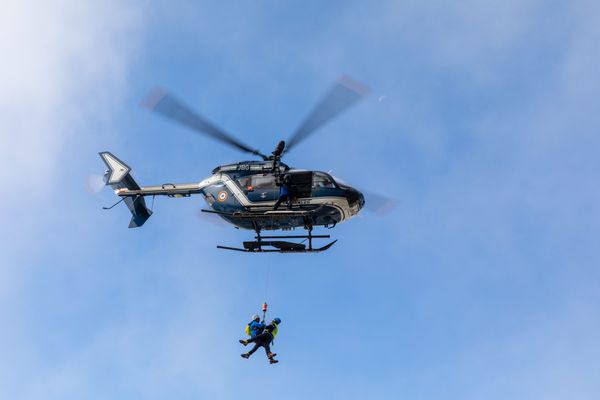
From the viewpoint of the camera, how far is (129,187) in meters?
29.0

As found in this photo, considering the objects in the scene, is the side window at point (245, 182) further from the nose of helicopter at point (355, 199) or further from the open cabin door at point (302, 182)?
the nose of helicopter at point (355, 199)

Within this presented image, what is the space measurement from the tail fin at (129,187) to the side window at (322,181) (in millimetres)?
8795

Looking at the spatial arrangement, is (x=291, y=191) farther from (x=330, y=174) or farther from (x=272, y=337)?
(x=272, y=337)

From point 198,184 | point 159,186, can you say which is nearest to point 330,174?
point 198,184

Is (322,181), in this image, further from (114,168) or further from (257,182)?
(114,168)

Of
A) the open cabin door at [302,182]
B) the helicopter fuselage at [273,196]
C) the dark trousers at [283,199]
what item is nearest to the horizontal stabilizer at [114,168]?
the helicopter fuselage at [273,196]

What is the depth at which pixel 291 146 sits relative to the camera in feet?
76.9

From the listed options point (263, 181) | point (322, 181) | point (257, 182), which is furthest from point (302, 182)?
point (257, 182)

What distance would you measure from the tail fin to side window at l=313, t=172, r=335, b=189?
8795mm

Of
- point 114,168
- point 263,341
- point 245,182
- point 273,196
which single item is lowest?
point 263,341

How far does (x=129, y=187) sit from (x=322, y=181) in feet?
31.1

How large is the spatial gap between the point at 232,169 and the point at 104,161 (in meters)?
7.35

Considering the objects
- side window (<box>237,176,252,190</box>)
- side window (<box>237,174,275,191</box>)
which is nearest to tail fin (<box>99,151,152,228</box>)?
side window (<box>237,176,252,190</box>)

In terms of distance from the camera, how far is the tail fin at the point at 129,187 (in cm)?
2900
